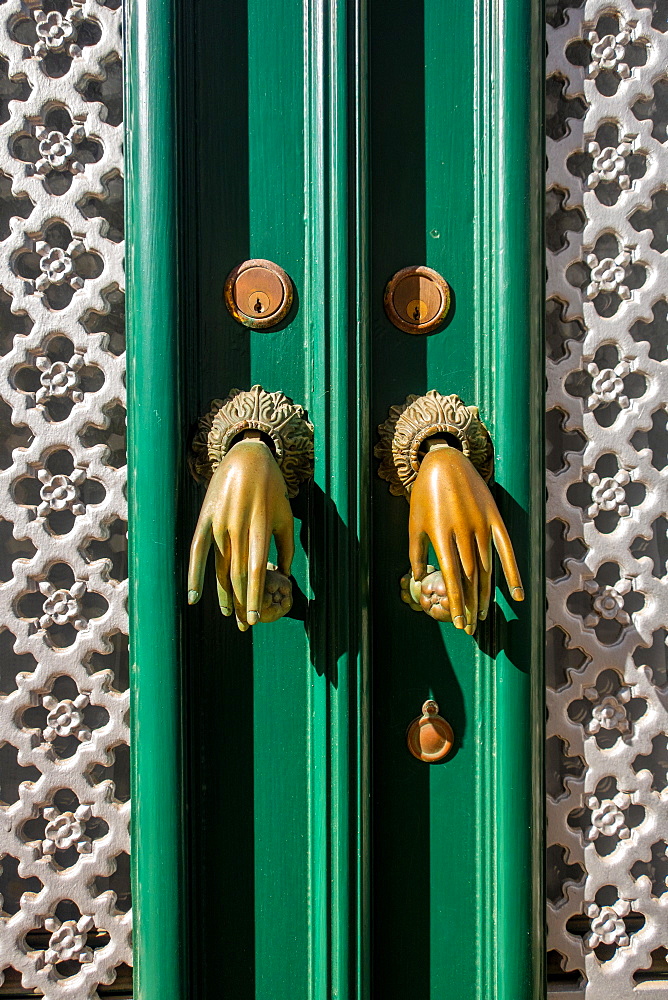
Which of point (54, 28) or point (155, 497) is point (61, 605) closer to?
point (155, 497)

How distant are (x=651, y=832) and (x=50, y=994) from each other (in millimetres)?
585

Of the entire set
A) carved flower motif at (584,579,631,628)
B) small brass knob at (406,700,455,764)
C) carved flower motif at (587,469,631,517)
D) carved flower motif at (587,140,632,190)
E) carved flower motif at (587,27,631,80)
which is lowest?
small brass knob at (406,700,455,764)

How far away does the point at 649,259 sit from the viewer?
23.9 inches

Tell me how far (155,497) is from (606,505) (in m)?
0.42

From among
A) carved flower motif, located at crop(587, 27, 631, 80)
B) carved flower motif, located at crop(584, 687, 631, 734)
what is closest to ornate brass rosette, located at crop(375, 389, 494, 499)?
carved flower motif, located at crop(584, 687, 631, 734)

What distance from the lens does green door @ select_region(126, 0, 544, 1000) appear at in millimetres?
538

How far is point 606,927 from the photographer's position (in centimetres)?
60

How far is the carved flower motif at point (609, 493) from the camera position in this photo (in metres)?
0.61

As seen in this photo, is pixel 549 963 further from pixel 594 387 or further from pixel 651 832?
pixel 594 387

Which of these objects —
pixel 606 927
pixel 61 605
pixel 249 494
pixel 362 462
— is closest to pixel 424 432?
pixel 362 462

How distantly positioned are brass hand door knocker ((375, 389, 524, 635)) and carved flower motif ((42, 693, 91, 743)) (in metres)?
0.33

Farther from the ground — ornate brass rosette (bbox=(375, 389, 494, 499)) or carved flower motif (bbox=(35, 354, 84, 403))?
carved flower motif (bbox=(35, 354, 84, 403))

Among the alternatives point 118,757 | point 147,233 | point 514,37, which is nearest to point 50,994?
point 118,757

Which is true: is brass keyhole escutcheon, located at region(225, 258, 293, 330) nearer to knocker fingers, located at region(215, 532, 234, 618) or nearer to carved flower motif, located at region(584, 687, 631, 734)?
knocker fingers, located at region(215, 532, 234, 618)
